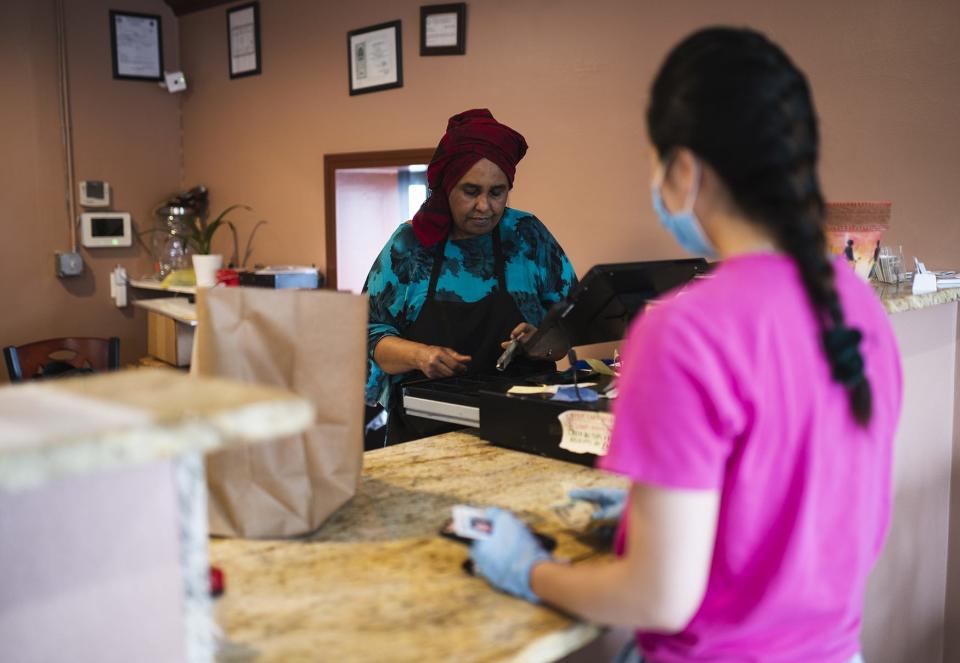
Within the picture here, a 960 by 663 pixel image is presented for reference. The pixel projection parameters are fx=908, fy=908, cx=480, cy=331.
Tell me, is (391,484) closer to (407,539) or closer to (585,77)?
(407,539)

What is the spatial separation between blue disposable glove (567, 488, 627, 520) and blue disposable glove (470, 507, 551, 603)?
0.43 ft

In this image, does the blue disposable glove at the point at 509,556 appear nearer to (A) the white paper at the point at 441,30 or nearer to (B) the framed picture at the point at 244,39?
(A) the white paper at the point at 441,30

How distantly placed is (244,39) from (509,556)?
4.04 metres

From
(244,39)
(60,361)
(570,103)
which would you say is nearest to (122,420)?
(570,103)

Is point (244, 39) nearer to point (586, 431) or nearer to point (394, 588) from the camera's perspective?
point (586, 431)

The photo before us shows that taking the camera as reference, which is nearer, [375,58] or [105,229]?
[375,58]

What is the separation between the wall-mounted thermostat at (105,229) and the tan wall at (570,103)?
47 cm

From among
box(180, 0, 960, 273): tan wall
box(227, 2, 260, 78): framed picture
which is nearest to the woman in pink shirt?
box(180, 0, 960, 273): tan wall

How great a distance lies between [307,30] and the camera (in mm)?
4168

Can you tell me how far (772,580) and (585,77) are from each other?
7.86ft

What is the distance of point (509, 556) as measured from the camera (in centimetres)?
112

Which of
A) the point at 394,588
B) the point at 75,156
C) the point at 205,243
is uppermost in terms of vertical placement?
the point at 75,156

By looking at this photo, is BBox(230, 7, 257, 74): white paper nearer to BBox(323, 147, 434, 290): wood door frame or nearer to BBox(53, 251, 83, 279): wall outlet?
BBox(323, 147, 434, 290): wood door frame

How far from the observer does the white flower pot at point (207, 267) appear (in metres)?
4.48
